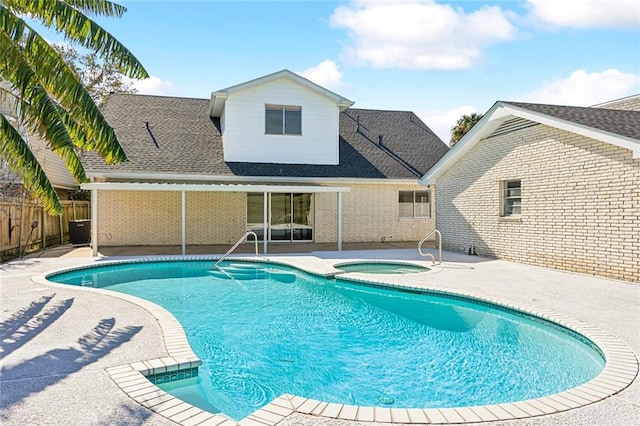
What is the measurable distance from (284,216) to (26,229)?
33.4 ft

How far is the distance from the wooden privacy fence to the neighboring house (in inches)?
520

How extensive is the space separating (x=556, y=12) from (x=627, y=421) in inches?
466

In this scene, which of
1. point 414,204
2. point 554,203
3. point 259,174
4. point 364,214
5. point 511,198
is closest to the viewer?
point 554,203

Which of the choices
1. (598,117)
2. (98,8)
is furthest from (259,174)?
(598,117)

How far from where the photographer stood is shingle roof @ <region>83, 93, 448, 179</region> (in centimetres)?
1825

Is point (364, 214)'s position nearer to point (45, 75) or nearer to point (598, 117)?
point (598, 117)

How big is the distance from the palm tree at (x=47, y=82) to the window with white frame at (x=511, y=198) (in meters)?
11.5

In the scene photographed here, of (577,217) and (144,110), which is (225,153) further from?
(577,217)

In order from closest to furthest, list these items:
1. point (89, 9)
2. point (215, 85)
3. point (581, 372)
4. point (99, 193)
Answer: point (581, 372) → point (89, 9) → point (99, 193) → point (215, 85)

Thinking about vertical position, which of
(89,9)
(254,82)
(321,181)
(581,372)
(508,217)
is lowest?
(581,372)

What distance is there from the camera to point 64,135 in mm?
8008

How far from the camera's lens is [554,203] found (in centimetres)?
1273

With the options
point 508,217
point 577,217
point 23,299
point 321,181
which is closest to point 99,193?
point 321,181

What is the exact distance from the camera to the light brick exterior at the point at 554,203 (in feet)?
35.3
